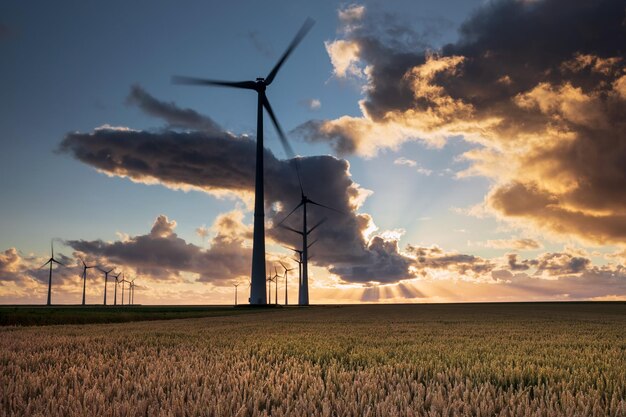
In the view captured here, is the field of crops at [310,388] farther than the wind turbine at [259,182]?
No

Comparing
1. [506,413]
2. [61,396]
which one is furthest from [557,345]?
[61,396]

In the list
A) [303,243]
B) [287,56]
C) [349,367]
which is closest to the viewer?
[349,367]

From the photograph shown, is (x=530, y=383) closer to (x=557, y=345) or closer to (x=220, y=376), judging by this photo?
(x=220, y=376)

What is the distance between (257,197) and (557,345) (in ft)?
240

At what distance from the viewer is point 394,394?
525 centimetres

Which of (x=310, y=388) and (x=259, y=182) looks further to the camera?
(x=259, y=182)

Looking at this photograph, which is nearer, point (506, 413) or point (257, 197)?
point (506, 413)

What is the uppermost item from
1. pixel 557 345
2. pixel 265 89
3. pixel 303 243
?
pixel 265 89

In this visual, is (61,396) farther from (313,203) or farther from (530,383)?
(313,203)

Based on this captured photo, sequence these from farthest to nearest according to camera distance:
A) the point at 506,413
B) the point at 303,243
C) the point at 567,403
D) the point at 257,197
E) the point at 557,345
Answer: the point at 303,243 → the point at 257,197 → the point at 557,345 → the point at 567,403 → the point at 506,413

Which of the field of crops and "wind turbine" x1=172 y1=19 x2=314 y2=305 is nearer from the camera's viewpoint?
the field of crops

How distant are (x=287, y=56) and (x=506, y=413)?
91.6 meters

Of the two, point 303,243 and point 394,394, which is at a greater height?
point 303,243

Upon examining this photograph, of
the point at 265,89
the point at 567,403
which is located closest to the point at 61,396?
the point at 567,403
